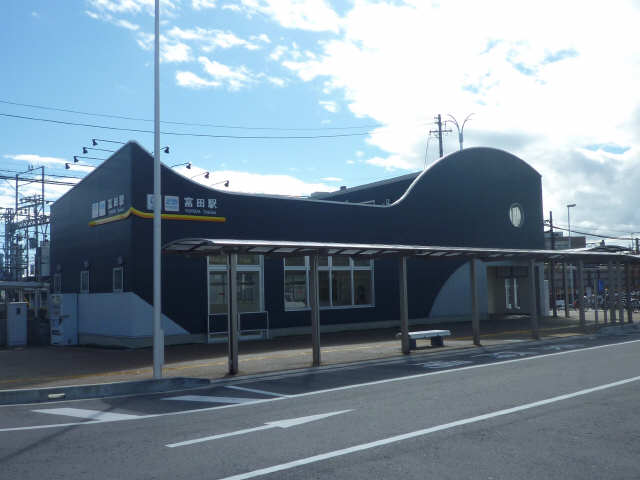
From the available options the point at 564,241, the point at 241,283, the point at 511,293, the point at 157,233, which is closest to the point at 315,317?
the point at 157,233

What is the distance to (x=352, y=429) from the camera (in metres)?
8.21

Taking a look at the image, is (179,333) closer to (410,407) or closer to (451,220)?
(410,407)

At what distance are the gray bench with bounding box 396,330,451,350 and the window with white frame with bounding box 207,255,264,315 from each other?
21.8 feet

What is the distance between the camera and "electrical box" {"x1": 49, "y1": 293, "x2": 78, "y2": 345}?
2277 cm

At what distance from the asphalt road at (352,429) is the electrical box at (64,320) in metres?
12.3

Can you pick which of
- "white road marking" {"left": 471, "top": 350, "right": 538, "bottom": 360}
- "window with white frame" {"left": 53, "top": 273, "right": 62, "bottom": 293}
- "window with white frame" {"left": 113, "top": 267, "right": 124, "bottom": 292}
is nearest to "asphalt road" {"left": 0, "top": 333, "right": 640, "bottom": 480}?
"white road marking" {"left": 471, "top": 350, "right": 538, "bottom": 360}

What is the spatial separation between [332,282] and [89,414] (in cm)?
1676

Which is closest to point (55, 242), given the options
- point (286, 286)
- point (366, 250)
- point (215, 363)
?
point (286, 286)

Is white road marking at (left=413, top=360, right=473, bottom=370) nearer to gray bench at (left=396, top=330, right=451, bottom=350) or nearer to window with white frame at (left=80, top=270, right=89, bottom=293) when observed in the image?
gray bench at (left=396, top=330, right=451, bottom=350)

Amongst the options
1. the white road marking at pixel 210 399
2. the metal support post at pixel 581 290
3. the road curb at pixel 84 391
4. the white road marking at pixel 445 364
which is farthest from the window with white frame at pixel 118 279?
the metal support post at pixel 581 290


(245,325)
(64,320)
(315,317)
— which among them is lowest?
(245,325)

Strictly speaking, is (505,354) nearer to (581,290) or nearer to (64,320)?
(581,290)

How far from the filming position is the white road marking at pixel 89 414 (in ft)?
31.4

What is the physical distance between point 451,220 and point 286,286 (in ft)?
35.5
